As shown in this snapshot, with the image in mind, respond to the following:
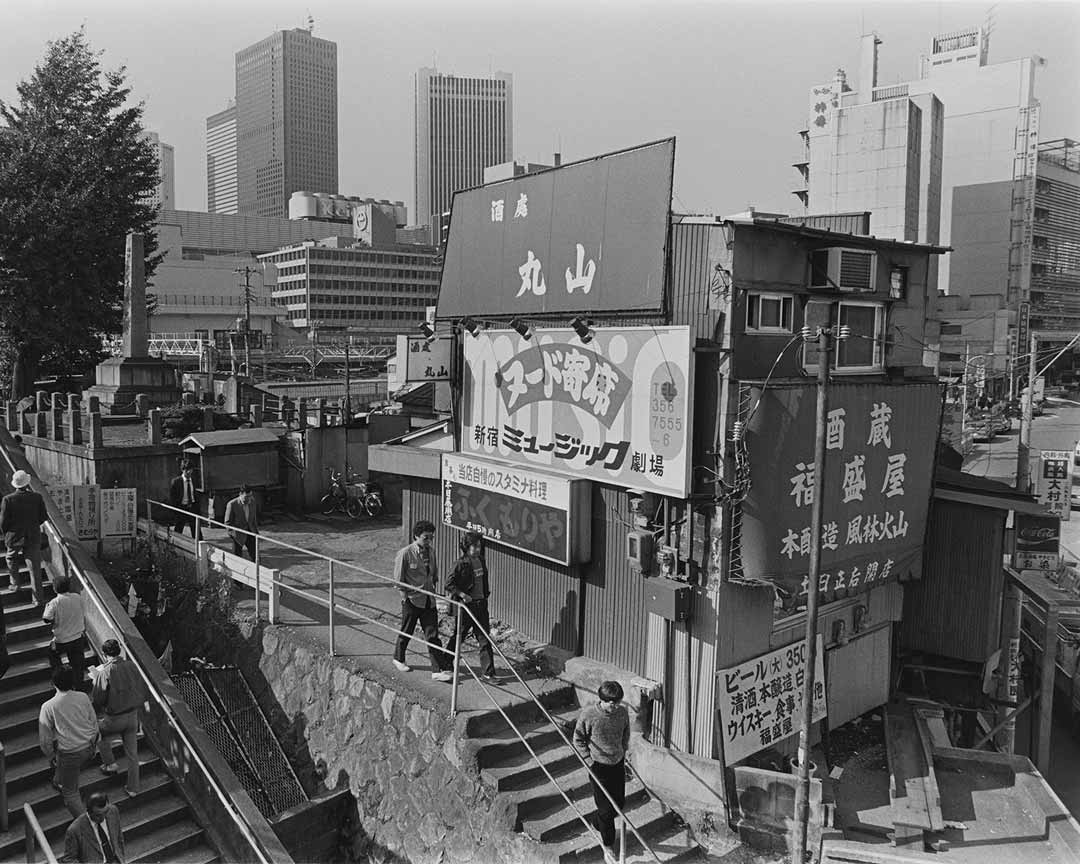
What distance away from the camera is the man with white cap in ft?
42.0

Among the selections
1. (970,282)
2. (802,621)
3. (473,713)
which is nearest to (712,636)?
(802,621)

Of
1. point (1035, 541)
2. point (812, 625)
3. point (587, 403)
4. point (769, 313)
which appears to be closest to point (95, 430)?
point (587, 403)

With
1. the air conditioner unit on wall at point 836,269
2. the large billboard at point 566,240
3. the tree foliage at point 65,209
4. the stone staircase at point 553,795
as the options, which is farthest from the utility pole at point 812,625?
the tree foliage at point 65,209

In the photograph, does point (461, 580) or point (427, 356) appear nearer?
point (461, 580)

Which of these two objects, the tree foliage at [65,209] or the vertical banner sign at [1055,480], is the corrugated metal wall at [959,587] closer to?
the vertical banner sign at [1055,480]

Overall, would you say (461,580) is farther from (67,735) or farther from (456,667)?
(67,735)

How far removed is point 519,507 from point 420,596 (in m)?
2.06

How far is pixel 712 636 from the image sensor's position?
10.7m

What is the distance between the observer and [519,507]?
13.1 metres

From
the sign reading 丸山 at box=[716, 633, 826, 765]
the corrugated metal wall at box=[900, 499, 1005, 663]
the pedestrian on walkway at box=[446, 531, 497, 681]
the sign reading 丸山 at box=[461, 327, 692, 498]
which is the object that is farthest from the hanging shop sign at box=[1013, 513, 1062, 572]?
the pedestrian on walkway at box=[446, 531, 497, 681]

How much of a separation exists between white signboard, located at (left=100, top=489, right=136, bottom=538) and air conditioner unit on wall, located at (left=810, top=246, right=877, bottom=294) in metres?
13.8

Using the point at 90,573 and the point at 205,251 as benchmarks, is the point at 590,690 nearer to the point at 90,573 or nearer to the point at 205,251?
the point at 90,573

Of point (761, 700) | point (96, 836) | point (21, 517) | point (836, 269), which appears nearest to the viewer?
point (96, 836)

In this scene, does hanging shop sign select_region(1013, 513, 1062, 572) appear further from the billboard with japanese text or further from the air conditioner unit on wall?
the air conditioner unit on wall
